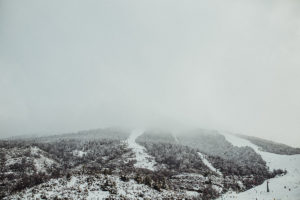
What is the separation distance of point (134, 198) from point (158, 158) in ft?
137

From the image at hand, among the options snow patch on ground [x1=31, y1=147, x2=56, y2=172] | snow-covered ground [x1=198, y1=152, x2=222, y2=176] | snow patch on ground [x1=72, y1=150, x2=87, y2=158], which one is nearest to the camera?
snow patch on ground [x1=31, y1=147, x2=56, y2=172]

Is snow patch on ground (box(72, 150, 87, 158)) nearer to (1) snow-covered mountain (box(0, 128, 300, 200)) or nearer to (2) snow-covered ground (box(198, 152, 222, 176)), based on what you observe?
(1) snow-covered mountain (box(0, 128, 300, 200))

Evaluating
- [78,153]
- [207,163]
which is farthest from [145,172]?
[78,153]

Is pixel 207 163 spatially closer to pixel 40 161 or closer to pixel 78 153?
pixel 78 153

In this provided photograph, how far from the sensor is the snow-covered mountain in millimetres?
28559

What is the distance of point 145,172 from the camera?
4603 centimetres

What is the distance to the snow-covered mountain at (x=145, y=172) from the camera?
1124 inches

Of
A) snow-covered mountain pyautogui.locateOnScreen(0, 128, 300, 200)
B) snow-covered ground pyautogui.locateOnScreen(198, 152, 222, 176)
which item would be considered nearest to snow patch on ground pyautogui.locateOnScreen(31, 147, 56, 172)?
snow-covered mountain pyautogui.locateOnScreen(0, 128, 300, 200)

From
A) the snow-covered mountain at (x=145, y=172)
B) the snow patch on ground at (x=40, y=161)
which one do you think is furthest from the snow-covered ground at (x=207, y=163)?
the snow patch on ground at (x=40, y=161)

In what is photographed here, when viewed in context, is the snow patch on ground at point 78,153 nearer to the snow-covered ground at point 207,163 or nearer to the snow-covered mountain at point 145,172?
the snow-covered mountain at point 145,172

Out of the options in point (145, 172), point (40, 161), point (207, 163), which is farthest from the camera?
point (207, 163)

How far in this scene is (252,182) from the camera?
Result: 152 feet

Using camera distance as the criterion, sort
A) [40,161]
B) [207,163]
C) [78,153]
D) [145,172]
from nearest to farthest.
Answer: [145,172], [40,161], [207,163], [78,153]

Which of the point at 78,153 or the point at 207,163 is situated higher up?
the point at 78,153
